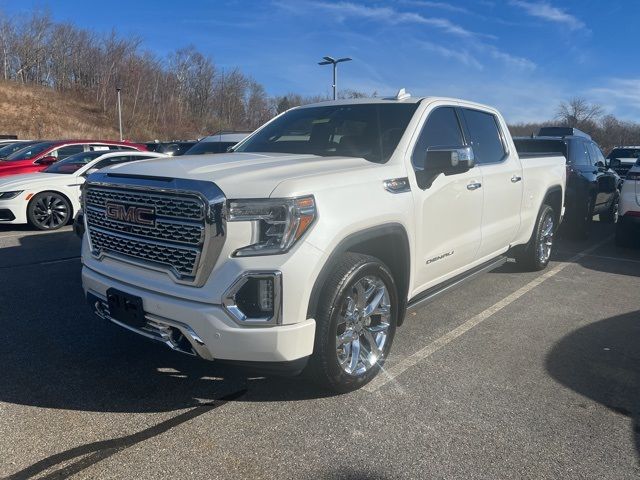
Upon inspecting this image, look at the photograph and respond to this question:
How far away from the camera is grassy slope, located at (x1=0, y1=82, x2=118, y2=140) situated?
172ft

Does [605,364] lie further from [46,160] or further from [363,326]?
[46,160]

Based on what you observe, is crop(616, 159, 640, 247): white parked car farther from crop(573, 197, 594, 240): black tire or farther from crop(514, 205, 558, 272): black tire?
crop(514, 205, 558, 272): black tire

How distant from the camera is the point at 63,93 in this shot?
2611 inches

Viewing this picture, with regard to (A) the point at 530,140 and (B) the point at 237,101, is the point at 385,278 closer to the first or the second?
(A) the point at 530,140

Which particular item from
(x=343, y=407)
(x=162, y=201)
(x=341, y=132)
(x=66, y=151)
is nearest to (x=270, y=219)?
(x=162, y=201)

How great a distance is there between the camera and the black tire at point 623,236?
8383 millimetres

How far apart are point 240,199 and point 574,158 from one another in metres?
8.01

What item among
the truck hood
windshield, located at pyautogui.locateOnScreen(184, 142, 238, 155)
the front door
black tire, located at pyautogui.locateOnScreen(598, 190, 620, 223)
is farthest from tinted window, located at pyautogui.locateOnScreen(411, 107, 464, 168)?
black tire, located at pyautogui.locateOnScreen(598, 190, 620, 223)

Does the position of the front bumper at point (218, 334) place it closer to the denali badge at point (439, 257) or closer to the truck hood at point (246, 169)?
the truck hood at point (246, 169)

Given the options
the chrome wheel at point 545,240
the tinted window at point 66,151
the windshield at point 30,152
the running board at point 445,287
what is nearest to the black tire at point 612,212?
the chrome wheel at point 545,240

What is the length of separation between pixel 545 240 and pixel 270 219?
200 inches


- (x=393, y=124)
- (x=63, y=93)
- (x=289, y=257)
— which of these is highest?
(x=63, y=93)

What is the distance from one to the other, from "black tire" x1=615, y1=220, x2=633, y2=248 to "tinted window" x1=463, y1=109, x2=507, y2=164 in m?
4.01

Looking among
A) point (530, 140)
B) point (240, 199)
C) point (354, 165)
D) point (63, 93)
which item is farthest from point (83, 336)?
point (63, 93)
